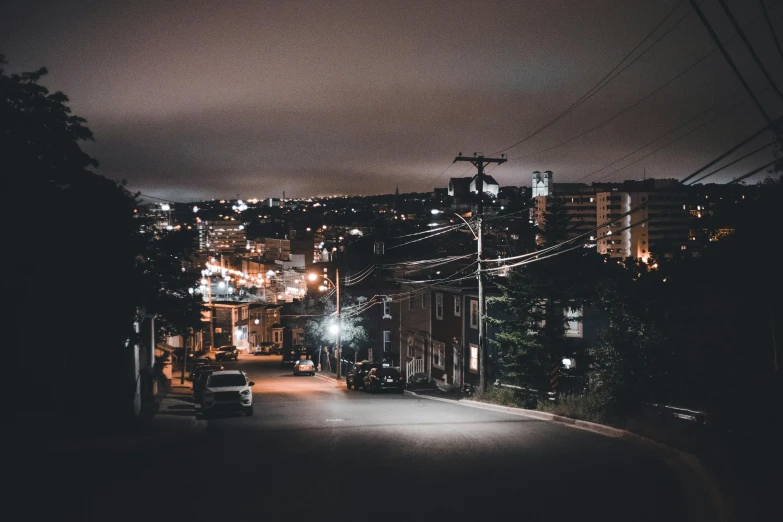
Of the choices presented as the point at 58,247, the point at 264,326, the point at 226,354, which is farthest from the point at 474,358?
the point at 264,326

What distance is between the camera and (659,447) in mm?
15492

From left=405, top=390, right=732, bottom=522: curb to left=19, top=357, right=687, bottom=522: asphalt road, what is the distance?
42cm

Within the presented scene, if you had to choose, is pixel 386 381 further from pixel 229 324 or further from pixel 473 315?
pixel 229 324

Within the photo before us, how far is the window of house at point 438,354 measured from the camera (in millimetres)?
49938

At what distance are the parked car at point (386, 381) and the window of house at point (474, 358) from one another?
6449 mm

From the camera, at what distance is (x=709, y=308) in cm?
1616

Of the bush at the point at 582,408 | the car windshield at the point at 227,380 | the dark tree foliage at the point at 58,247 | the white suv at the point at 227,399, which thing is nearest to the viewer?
the dark tree foliage at the point at 58,247

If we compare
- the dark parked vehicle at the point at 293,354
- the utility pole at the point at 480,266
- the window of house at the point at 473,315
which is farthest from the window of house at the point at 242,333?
the utility pole at the point at 480,266

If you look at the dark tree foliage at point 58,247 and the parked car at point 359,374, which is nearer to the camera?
the dark tree foliage at point 58,247

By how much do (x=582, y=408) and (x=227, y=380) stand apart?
44.3ft

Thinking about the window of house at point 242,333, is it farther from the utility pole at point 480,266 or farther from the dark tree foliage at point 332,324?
the utility pole at point 480,266

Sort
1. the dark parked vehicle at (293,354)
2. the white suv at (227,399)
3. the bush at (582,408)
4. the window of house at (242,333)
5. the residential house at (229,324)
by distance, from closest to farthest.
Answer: the bush at (582,408) < the white suv at (227,399) < the dark parked vehicle at (293,354) < the residential house at (229,324) < the window of house at (242,333)

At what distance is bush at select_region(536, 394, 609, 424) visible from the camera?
66.3ft

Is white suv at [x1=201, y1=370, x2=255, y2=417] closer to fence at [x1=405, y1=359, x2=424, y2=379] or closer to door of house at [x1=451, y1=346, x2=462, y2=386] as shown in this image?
door of house at [x1=451, y1=346, x2=462, y2=386]
